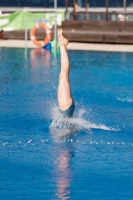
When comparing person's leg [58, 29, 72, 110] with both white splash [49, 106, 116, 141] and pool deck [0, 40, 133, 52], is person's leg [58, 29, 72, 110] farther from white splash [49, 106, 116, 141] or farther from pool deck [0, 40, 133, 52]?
pool deck [0, 40, 133, 52]

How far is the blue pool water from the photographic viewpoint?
22.4 ft

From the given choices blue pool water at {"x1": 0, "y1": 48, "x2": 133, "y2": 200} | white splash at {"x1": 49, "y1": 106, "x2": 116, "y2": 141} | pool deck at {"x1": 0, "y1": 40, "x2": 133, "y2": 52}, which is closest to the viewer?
blue pool water at {"x1": 0, "y1": 48, "x2": 133, "y2": 200}

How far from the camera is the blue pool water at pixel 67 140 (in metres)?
6.82

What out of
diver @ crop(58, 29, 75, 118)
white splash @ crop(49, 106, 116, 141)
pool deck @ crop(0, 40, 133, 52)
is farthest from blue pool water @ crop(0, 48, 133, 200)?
pool deck @ crop(0, 40, 133, 52)

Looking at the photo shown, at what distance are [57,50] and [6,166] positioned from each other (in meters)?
16.9

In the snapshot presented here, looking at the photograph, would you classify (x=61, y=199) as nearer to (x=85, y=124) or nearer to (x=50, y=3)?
(x=85, y=124)

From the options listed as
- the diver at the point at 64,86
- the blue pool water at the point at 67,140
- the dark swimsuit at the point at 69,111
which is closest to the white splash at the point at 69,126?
the blue pool water at the point at 67,140

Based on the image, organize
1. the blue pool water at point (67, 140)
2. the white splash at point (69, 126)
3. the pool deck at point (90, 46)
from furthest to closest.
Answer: the pool deck at point (90, 46), the white splash at point (69, 126), the blue pool water at point (67, 140)

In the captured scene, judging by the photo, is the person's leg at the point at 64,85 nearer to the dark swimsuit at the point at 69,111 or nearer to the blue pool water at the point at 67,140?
the dark swimsuit at the point at 69,111

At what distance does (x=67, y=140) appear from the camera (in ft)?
29.1

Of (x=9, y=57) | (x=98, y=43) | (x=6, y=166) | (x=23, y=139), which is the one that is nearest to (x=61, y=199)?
(x=6, y=166)

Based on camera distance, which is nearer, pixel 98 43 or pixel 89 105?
pixel 89 105

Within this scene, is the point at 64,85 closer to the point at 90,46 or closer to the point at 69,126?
the point at 69,126

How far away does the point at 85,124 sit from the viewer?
991 cm
